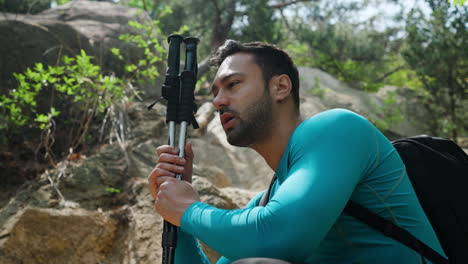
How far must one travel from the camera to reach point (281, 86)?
2148 mm

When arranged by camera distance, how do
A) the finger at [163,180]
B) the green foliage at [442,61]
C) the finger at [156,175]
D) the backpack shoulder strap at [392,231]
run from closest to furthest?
the backpack shoulder strap at [392,231] → the finger at [163,180] → the finger at [156,175] → the green foliage at [442,61]

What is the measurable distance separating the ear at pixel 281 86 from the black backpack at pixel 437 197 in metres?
0.61

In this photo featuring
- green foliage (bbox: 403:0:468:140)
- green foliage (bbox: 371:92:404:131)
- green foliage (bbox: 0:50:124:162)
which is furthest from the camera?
green foliage (bbox: 371:92:404:131)

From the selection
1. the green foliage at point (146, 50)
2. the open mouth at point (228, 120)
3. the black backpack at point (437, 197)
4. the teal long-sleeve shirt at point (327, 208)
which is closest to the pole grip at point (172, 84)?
the open mouth at point (228, 120)

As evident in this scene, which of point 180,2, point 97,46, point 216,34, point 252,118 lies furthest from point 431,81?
point 252,118

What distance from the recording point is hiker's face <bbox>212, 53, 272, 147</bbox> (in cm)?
203

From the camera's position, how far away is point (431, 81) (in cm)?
801

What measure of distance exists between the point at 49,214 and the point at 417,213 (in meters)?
3.09

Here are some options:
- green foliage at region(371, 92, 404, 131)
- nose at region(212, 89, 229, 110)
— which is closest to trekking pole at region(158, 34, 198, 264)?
nose at region(212, 89, 229, 110)

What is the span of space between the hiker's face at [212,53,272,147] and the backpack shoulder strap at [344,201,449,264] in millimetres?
621

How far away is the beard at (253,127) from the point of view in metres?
2.03

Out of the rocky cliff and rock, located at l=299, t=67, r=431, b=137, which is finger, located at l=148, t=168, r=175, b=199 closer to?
the rocky cliff

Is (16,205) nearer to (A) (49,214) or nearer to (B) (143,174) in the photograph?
(A) (49,214)

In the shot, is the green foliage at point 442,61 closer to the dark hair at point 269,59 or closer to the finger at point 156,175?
the dark hair at point 269,59
